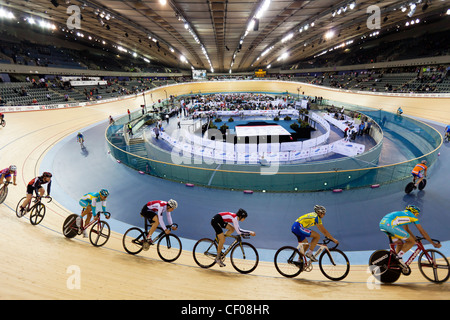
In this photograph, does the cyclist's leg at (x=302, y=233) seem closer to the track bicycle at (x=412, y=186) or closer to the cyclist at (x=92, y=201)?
the cyclist at (x=92, y=201)

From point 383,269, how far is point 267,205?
340 cm

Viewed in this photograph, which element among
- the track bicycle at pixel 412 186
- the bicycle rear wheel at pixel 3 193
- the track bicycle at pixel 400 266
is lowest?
the track bicycle at pixel 412 186

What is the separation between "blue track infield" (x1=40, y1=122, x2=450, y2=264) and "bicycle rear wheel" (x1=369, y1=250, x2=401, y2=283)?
1023 millimetres

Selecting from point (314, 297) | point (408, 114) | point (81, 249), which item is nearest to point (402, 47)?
point (408, 114)

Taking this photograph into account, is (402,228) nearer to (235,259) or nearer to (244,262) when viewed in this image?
(244,262)

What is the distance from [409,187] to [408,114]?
16917mm

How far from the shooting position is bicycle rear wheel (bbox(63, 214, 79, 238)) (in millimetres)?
4457

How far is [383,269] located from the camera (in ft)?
10.7

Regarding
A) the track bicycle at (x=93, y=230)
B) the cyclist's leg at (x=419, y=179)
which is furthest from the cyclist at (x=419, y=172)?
the track bicycle at (x=93, y=230)

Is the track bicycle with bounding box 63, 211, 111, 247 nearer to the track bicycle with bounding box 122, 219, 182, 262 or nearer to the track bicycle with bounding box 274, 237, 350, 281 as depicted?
the track bicycle with bounding box 122, 219, 182, 262

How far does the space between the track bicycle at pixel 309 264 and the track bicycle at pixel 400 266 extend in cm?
46

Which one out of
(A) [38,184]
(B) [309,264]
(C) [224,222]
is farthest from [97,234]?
(B) [309,264]

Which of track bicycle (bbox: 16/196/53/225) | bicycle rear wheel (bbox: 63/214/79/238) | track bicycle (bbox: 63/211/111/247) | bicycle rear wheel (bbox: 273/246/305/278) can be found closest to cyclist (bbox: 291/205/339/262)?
bicycle rear wheel (bbox: 273/246/305/278)

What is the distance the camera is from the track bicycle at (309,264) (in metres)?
3.35
